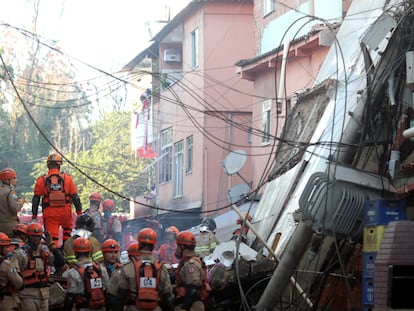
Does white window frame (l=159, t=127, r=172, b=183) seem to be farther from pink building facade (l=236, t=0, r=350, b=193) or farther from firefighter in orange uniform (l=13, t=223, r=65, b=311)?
firefighter in orange uniform (l=13, t=223, r=65, b=311)

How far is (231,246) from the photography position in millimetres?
16656

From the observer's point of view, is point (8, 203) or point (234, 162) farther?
point (234, 162)

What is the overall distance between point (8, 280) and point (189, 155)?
2664 centimetres

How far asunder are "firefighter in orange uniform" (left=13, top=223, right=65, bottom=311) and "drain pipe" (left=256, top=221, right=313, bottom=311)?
3256mm

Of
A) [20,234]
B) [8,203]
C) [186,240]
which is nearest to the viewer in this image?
[186,240]

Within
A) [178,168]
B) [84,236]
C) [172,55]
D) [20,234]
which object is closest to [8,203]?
[84,236]

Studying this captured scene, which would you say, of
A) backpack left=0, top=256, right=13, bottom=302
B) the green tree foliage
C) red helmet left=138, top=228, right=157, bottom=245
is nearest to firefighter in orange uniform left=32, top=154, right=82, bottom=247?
backpack left=0, top=256, right=13, bottom=302

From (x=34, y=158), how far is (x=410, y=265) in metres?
46.7

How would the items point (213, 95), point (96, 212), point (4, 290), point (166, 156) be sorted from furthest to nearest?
1. point (166, 156)
2. point (213, 95)
3. point (96, 212)
4. point (4, 290)

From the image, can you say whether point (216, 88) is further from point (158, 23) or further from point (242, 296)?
point (242, 296)

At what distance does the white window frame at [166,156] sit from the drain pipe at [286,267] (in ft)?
92.1

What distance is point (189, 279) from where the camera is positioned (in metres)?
13.1

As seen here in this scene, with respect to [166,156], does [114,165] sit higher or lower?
lower

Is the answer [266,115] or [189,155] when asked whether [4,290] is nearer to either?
[266,115]
